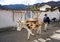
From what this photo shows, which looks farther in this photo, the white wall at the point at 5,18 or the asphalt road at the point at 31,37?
the white wall at the point at 5,18

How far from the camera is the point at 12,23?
2402 centimetres

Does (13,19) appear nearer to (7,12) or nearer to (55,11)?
(7,12)

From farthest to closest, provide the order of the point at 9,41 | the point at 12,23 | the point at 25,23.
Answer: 1. the point at 12,23
2. the point at 25,23
3. the point at 9,41

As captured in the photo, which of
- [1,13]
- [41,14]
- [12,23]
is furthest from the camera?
[41,14]

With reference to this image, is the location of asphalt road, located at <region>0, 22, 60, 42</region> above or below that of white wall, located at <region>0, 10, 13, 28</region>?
below

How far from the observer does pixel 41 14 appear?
107 feet

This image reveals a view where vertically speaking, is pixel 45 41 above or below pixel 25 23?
below

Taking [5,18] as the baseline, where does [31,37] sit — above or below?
below

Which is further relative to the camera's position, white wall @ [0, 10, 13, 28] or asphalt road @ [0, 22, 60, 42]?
white wall @ [0, 10, 13, 28]

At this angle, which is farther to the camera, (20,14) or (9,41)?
(20,14)

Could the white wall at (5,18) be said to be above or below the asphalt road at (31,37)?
above

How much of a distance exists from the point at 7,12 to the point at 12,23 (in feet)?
5.42

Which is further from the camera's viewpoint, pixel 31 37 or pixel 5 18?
pixel 5 18

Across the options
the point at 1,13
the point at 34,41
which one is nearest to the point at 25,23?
the point at 34,41
